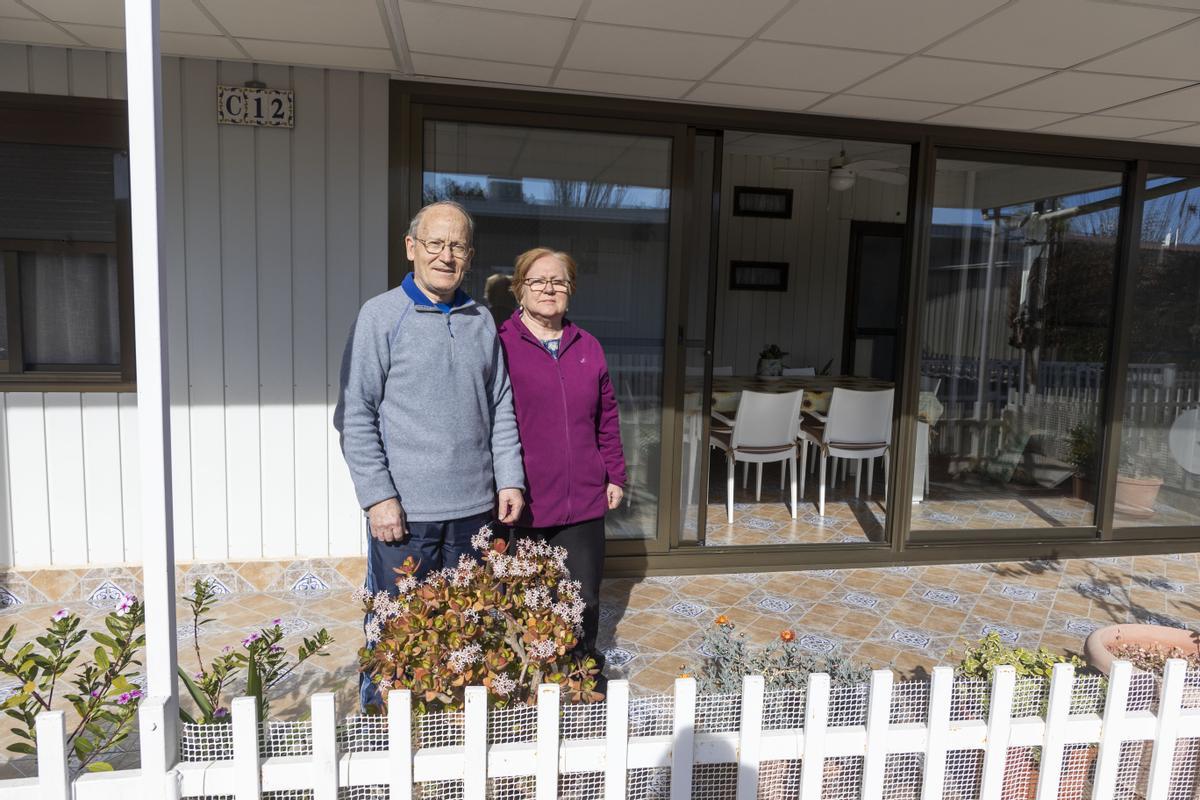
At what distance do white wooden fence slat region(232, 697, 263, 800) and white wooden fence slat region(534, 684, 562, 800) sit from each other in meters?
0.55

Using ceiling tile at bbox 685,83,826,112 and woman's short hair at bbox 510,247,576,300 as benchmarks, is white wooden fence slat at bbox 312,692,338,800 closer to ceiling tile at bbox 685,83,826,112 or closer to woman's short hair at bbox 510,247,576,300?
woman's short hair at bbox 510,247,576,300

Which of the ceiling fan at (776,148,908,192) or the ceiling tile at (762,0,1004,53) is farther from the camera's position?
the ceiling fan at (776,148,908,192)

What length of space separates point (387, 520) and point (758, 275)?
6174 millimetres

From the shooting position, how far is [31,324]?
11.6 ft

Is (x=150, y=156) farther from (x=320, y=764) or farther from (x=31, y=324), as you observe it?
(x=31, y=324)

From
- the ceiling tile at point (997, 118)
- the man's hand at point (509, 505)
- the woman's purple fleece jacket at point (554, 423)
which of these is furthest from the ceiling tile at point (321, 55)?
the ceiling tile at point (997, 118)

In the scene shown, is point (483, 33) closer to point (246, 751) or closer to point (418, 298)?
point (418, 298)

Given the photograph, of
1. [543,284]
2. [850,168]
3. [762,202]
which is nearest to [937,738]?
[543,284]

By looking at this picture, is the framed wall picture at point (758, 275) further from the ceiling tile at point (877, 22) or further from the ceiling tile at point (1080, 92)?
the ceiling tile at point (877, 22)

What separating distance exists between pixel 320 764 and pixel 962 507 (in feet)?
14.1

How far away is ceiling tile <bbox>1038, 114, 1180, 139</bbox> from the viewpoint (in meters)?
3.88

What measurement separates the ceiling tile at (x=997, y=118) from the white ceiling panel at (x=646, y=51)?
1.50 m

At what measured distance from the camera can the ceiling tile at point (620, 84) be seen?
341 centimetres

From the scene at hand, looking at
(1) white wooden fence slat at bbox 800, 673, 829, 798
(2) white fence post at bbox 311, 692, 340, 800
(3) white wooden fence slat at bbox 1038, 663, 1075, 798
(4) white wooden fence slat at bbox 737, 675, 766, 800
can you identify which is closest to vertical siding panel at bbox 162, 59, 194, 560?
(2) white fence post at bbox 311, 692, 340, 800
